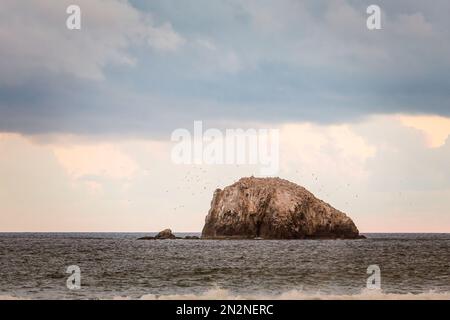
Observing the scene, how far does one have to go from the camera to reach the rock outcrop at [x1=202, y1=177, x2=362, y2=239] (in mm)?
161875

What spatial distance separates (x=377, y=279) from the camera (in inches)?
1890

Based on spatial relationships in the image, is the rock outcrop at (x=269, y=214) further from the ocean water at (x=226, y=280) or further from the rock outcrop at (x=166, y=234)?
the ocean water at (x=226, y=280)

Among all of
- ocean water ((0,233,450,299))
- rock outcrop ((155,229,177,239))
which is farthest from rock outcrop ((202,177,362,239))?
ocean water ((0,233,450,299))

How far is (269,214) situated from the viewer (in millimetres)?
162750

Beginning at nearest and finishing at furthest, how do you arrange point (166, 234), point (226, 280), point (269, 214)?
point (226, 280) → point (269, 214) → point (166, 234)

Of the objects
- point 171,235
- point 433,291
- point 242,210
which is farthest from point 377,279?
point 171,235

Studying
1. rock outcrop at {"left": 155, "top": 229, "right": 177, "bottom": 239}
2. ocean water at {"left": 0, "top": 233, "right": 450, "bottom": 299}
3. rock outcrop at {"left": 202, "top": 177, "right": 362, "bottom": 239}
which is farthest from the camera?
rock outcrop at {"left": 155, "top": 229, "right": 177, "bottom": 239}

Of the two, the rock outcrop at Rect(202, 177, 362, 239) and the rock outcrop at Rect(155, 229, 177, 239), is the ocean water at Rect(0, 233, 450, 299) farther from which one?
the rock outcrop at Rect(155, 229, 177, 239)

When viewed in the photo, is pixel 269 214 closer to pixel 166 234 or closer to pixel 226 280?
pixel 166 234

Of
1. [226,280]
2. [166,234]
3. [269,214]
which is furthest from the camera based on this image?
[166,234]

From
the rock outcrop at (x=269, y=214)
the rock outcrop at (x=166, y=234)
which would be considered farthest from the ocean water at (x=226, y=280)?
the rock outcrop at (x=166, y=234)

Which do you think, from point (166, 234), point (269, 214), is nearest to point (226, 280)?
point (269, 214)

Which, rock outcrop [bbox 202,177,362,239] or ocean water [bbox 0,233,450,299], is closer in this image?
ocean water [bbox 0,233,450,299]

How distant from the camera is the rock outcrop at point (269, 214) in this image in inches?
6373
